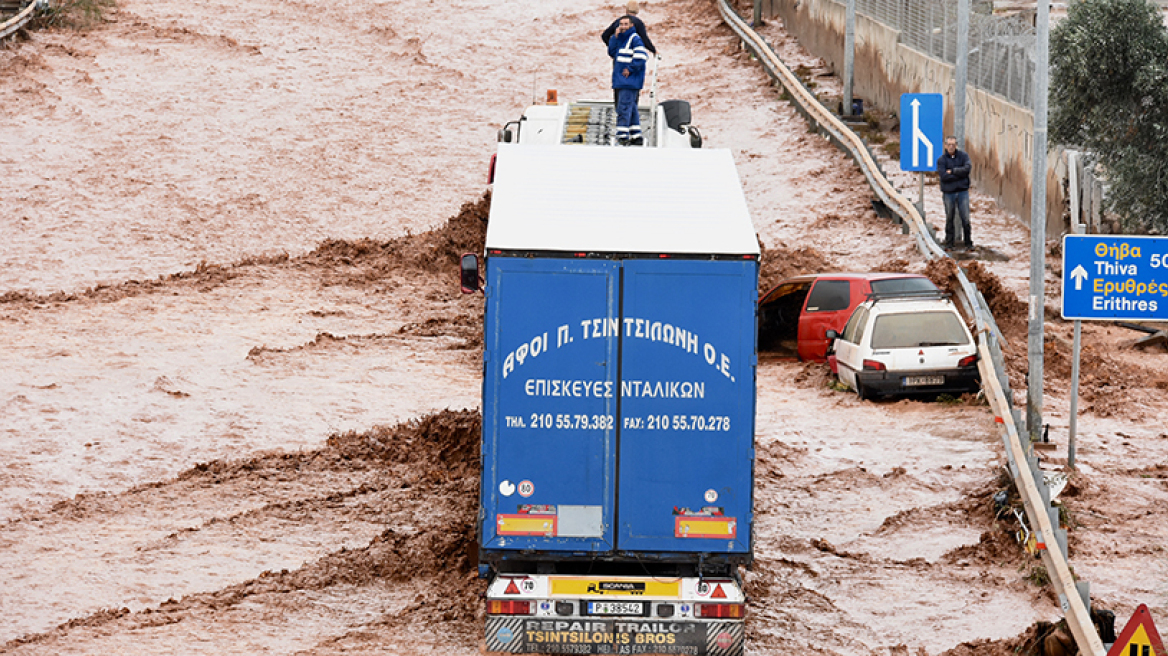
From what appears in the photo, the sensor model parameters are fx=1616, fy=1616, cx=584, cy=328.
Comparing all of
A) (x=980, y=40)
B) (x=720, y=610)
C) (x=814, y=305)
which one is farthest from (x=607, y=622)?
(x=980, y=40)

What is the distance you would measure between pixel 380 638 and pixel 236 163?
25722 mm

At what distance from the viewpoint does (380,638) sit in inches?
508

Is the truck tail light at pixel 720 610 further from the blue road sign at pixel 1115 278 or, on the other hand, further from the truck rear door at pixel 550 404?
the blue road sign at pixel 1115 278

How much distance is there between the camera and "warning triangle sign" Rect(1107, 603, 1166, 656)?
9.37 m

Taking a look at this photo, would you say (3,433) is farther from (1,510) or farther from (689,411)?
(689,411)

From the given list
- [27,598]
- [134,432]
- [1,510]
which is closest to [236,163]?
[134,432]

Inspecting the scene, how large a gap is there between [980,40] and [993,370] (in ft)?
50.9

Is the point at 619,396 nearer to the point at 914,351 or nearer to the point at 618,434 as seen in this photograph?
the point at 618,434

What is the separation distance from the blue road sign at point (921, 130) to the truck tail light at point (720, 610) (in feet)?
55.1

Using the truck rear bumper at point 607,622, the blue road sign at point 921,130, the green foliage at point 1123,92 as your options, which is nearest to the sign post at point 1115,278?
the truck rear bumper at point 607,622

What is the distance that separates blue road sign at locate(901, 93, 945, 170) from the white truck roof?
14015 millimetres

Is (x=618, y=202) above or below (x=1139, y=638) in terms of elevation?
above

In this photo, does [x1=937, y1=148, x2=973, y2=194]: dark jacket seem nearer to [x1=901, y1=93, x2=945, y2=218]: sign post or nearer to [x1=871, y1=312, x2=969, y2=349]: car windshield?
[x1=901, y1=93, x2=945, y2=218]: sign post

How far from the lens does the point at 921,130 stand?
27.2 metres
